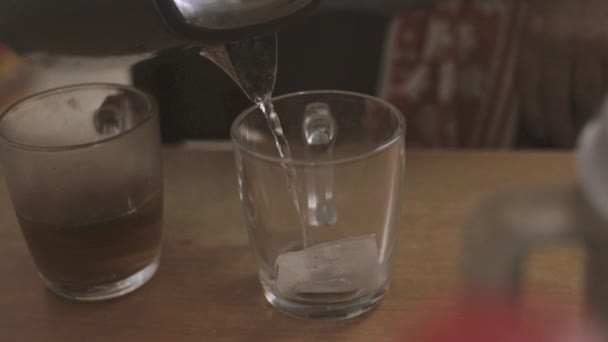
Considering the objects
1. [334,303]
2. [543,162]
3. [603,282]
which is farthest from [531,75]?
[603,282]

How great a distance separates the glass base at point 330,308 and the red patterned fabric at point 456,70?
61cm

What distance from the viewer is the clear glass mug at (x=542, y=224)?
226 millimetres

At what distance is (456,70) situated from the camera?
103 cm

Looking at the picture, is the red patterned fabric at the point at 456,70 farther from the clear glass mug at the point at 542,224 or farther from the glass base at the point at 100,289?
the clear glass mug at the point at 542,224

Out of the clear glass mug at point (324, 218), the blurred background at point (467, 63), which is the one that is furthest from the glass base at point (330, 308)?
the blurred background at point (467, 63)

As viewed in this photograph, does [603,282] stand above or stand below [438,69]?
above

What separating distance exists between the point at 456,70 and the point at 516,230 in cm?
82

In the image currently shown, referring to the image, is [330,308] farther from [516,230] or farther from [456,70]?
[456,70]

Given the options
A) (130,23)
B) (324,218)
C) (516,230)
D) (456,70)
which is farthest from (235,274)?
(456,70)

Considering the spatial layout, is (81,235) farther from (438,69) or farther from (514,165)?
(438,69)

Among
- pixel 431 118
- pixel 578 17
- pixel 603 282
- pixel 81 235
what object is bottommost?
pixel 431 118

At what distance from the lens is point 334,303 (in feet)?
1.48

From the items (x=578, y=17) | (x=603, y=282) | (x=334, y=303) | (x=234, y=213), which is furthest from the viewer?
(x=578, y=17)

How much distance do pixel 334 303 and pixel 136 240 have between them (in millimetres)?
129
